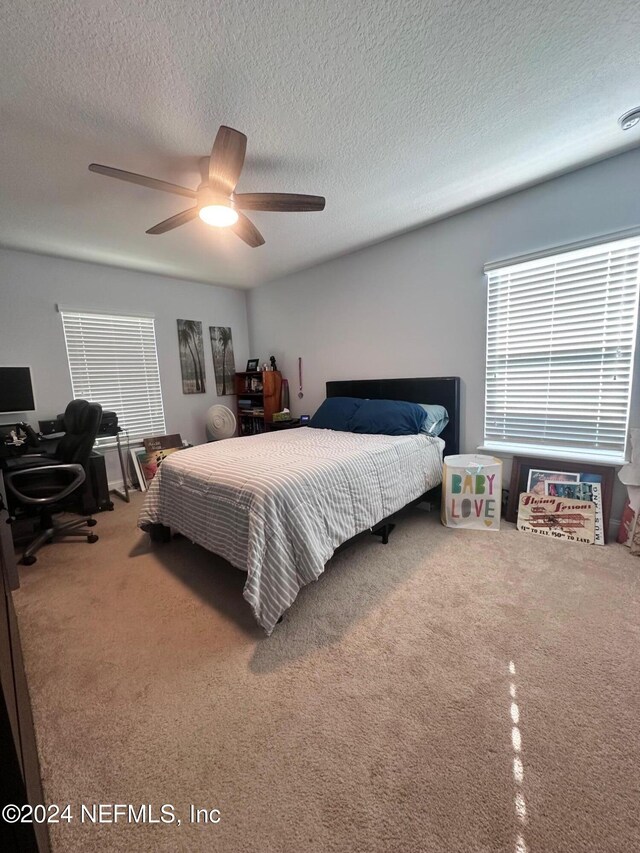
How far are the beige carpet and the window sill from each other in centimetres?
65

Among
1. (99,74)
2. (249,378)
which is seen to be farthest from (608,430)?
(249,378)

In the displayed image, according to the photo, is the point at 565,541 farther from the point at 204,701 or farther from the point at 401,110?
the point at 401,110

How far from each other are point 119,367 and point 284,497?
3.24 meters

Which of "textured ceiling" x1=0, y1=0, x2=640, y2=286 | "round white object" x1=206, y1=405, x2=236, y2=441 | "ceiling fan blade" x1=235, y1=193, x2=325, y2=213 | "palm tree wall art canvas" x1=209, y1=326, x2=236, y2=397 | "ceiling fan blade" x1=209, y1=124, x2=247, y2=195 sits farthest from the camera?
"palm tree wall art canvas" x1=209, y1=326, x2=236, y2=397

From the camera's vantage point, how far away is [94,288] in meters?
3.58

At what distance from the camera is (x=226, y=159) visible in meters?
1.65

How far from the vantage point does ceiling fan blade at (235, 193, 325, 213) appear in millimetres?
1925

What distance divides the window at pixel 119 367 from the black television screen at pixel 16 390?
1.43ft

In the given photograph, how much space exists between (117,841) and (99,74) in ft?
8.79

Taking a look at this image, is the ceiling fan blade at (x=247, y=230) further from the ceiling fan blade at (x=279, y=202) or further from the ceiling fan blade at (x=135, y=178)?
the ceiling fan blade at (x=135, y=178)

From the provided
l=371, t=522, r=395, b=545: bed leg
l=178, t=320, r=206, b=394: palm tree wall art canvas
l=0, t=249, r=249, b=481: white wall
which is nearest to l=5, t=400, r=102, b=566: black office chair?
l=0, t=249, r=249, b=481: white wall

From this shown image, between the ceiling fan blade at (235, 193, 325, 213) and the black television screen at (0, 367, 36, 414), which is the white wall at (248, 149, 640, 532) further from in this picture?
the black television screen at (0, 367, 36, 414)

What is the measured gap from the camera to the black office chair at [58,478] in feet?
7.68

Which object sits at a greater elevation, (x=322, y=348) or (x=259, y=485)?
(x=322, y=348)
